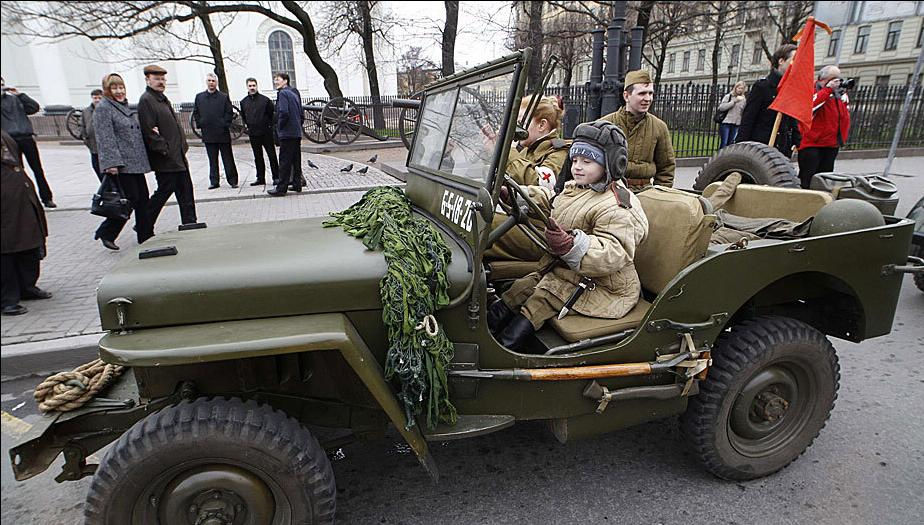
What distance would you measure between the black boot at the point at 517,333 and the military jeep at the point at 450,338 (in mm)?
90

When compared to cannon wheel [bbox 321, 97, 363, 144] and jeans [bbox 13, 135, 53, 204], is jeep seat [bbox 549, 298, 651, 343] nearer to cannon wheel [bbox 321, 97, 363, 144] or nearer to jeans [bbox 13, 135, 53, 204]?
jeans [bbox 13, 135, 53, 204]

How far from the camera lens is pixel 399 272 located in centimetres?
223

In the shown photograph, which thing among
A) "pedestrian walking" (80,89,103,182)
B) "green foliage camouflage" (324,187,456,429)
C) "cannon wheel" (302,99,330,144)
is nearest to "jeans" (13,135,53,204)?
"pedestrian walking" (80,89,103,182)

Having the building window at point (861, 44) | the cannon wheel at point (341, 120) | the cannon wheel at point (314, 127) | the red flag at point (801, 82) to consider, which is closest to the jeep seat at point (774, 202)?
the red flag at point (801, 82)

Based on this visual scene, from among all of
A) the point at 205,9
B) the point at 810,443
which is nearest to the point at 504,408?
the point at 810,443

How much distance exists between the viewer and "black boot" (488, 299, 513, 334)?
9.27 feet

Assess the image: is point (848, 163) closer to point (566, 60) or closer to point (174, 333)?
point (566, 60)

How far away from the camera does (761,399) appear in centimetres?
287

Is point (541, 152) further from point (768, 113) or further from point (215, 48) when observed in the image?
point (215, 48)

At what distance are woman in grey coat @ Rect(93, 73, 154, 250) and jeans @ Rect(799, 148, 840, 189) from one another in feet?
26.5

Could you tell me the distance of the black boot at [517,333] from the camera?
2.65 m

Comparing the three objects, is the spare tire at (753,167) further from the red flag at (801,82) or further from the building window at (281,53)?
the building window at (281,53)

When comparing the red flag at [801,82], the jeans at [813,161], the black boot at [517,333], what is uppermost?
the red flag at [801,82]

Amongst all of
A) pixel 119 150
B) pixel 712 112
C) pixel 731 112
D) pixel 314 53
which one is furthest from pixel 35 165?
pixel 712 112
